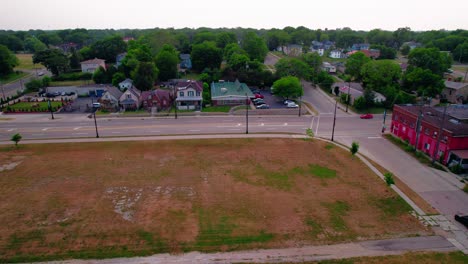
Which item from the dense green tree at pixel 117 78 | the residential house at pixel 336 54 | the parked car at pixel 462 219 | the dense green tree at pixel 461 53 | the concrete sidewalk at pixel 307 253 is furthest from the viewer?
the residential house at pixel 336 54

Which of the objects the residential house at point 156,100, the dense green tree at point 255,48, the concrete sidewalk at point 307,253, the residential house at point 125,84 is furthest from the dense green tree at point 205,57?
the concrete sidewalk at point 307,253

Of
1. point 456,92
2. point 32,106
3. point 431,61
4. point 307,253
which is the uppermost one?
point 431,61

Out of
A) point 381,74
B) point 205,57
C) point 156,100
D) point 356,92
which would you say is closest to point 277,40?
point 205,57

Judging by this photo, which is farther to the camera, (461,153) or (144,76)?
(144,76)

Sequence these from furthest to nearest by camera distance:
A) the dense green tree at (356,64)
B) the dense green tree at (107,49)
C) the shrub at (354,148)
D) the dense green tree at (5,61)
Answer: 1. the dense green tree at (107,49)
2. the dense green tree at (5,61)
3. the dense green tree at (356,64)
4. the shrub at (354,148)

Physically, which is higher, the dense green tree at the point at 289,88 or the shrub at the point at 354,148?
the dense green tree at the point at 289,88

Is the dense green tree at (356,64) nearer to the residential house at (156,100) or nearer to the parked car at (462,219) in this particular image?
the residential house at (156,100)

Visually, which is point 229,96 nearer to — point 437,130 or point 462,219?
point 437,130
